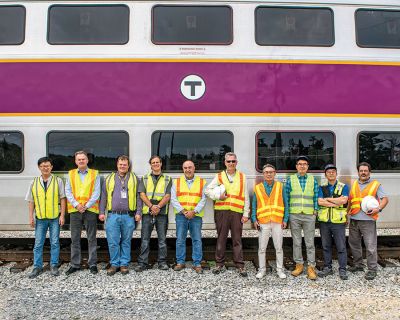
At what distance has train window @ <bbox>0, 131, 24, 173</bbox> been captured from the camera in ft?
21.4

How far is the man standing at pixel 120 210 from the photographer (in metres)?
6.08

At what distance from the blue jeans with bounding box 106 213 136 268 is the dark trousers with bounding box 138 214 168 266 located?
21 cm

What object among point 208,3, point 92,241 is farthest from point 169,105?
point 92,241

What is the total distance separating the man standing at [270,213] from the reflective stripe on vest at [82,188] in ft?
8.31

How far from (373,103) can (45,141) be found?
5490 mm

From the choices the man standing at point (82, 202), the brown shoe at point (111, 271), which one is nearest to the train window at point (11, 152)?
the man standing at point (82, 202)

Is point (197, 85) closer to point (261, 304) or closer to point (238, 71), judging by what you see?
→ point (238, 71)

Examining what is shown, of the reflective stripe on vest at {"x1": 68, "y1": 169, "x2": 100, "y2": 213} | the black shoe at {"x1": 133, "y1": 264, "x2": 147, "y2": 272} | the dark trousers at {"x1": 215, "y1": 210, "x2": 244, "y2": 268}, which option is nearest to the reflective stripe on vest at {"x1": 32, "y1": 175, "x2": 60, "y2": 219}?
the reflective stripe on vest at {"x1": 68, "y1": 169, "x2": 100, "y2": 213}

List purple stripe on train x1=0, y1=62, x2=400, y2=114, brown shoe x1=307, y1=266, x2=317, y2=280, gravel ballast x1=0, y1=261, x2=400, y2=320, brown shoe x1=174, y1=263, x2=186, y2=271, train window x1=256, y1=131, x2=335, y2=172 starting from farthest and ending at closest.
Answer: train window x1=256, y1=131, x2=335, y2=172 < purple stripe on train x1=0, y1=62, x2=400, y2=114 < brown shoe x1=174, y1=263, x2=186, y2=271 < brown shoe x1=307, y1=266, x2=317, y2=280 < gravel ballast x1=0, y1=261, x2=400, y2=320

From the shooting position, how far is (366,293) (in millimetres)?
5293

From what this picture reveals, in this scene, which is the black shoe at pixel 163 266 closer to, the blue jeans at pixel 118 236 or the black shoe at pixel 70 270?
the blue jeans at pixel 118 236

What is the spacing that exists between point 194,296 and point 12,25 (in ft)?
17.1

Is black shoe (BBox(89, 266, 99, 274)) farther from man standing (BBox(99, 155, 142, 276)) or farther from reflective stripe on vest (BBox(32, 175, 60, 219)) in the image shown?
reflective stripe on vest (BBox(32, 175, 60, 219))

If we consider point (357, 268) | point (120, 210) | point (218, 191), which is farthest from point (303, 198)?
point (120, 210)
